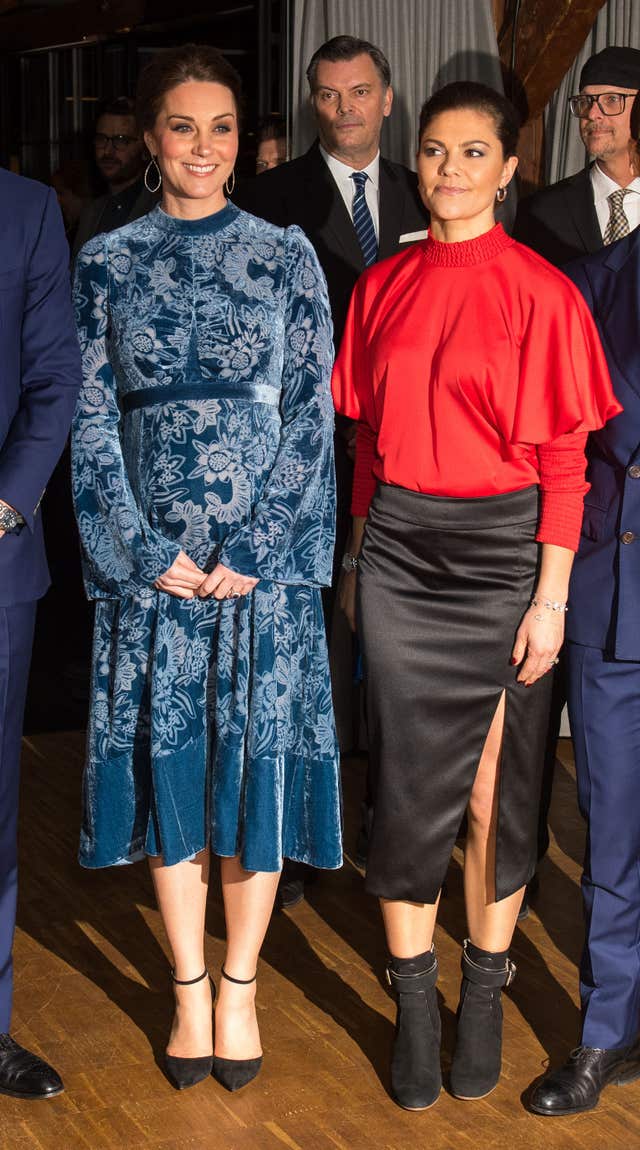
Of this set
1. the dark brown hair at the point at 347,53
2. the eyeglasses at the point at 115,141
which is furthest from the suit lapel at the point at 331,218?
the eyeglasses at the point at 115,141

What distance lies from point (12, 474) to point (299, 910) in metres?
1.48

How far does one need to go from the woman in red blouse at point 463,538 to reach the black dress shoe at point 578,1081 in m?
0.10

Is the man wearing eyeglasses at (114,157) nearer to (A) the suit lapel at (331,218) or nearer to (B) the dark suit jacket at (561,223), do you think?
(A) the suit lapel at (331,218)

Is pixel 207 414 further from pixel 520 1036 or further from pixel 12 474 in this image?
pixel 520 1036

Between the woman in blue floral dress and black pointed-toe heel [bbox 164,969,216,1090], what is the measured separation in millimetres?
68

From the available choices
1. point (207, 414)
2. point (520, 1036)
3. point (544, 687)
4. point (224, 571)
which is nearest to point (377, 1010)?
point (520, 1036)

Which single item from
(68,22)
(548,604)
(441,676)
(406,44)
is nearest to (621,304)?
(548,604)

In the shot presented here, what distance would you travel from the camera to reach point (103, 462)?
2.55m

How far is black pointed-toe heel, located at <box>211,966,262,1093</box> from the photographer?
2.66 m

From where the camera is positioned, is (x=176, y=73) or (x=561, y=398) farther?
(x=176, y=73)

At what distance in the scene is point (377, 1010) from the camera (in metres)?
2.98

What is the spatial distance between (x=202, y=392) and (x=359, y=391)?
0.92 ft

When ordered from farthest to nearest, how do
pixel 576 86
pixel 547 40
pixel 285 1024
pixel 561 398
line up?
pixel 576 86, pixel 547 40, pixel 285 1024, pixel 561 398

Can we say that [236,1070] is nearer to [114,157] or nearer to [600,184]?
[600,184]
